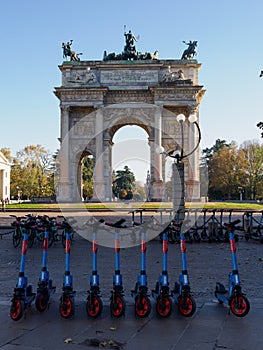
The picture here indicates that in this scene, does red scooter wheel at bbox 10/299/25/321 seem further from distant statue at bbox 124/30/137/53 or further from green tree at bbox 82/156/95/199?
green tree at bbox 82/156/95/199

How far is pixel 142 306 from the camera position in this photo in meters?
6.12

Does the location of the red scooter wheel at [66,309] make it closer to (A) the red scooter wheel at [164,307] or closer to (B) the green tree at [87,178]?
(A) the red scooter wheel at [164,307]

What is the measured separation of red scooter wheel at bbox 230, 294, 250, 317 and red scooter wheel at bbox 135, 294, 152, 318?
1198 mm

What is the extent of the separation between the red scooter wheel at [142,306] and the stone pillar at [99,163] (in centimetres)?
4146

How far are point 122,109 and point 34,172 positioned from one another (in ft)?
106

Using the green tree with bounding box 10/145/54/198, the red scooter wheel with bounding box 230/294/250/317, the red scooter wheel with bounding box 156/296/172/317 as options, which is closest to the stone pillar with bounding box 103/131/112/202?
the green tree with bounding box 10/145/54/198

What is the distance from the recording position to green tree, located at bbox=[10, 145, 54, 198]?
76769 millimetres

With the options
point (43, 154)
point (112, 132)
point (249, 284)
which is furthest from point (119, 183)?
point (249, 284)

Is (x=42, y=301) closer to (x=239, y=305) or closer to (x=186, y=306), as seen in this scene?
(x=186, y=306)

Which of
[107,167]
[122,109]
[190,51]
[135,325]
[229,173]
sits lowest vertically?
[135,325]

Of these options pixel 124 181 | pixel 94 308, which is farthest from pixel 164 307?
pixel 124 181

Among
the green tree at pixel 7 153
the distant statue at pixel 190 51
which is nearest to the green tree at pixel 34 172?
the green tree at pixel 7 153

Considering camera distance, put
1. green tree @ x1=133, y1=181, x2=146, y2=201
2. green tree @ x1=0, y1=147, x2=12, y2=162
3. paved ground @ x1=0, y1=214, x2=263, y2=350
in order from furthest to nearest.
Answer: green tree @ x1=0, y1=147, x2=12, y2=162 → green tree @ x1=133, y1=181, x2=146, y2=201 → paved ground @ x1=0, y1=214, x2=263, y2=350

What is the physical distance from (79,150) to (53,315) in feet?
147
